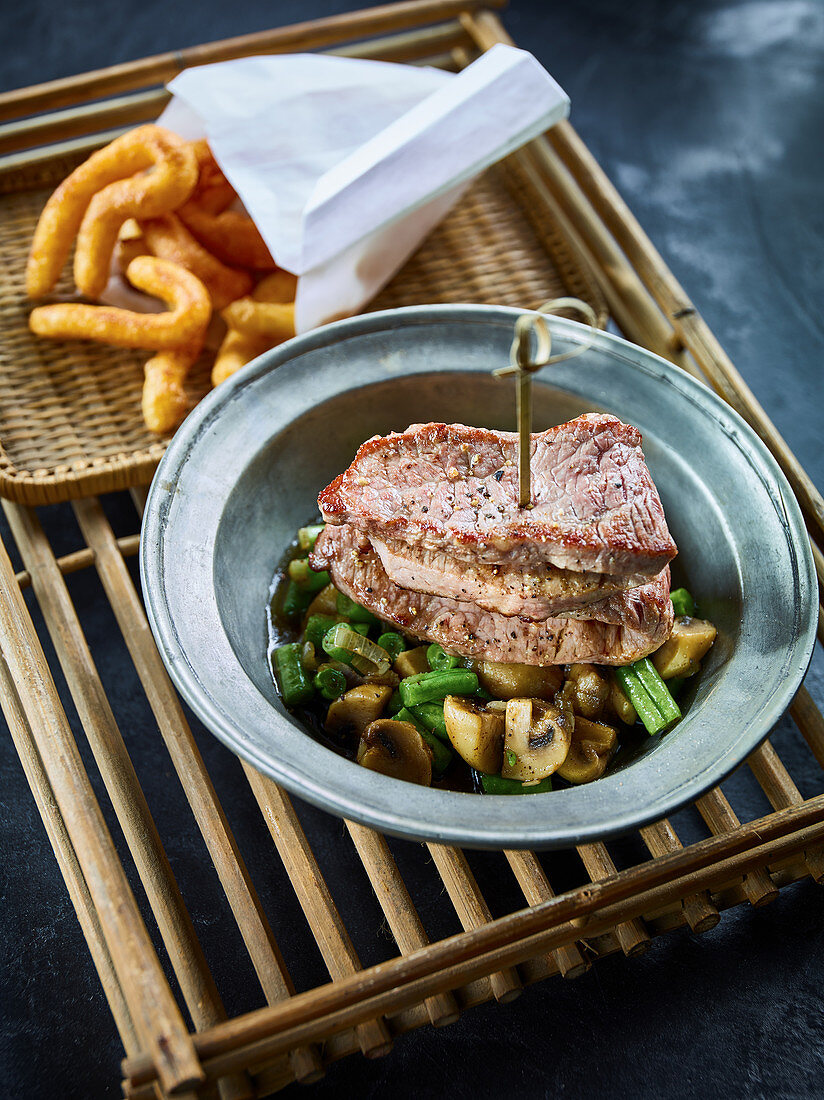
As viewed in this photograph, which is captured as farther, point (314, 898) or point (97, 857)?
point (314, 898)

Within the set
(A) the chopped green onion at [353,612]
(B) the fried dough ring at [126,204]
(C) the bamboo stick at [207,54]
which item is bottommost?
(A) the chopped green onion at [353,612]

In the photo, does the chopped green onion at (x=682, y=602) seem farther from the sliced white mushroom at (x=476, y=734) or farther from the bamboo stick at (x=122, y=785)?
the bamboo stick at (x=122, y=785)

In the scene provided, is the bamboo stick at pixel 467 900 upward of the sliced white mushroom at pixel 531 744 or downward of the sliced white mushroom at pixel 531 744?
downward

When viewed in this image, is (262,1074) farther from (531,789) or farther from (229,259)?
(229,259)

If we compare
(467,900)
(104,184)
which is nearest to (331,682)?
(467,900)

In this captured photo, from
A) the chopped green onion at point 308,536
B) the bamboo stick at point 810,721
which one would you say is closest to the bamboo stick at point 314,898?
the chopped green onion at point 308,536

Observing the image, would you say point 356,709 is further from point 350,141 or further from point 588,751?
point 350,141

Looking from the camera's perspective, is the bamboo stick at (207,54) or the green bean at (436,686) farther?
the bamboo stick at (207,54)

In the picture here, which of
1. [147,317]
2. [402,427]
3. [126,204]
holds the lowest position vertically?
[402,427]
